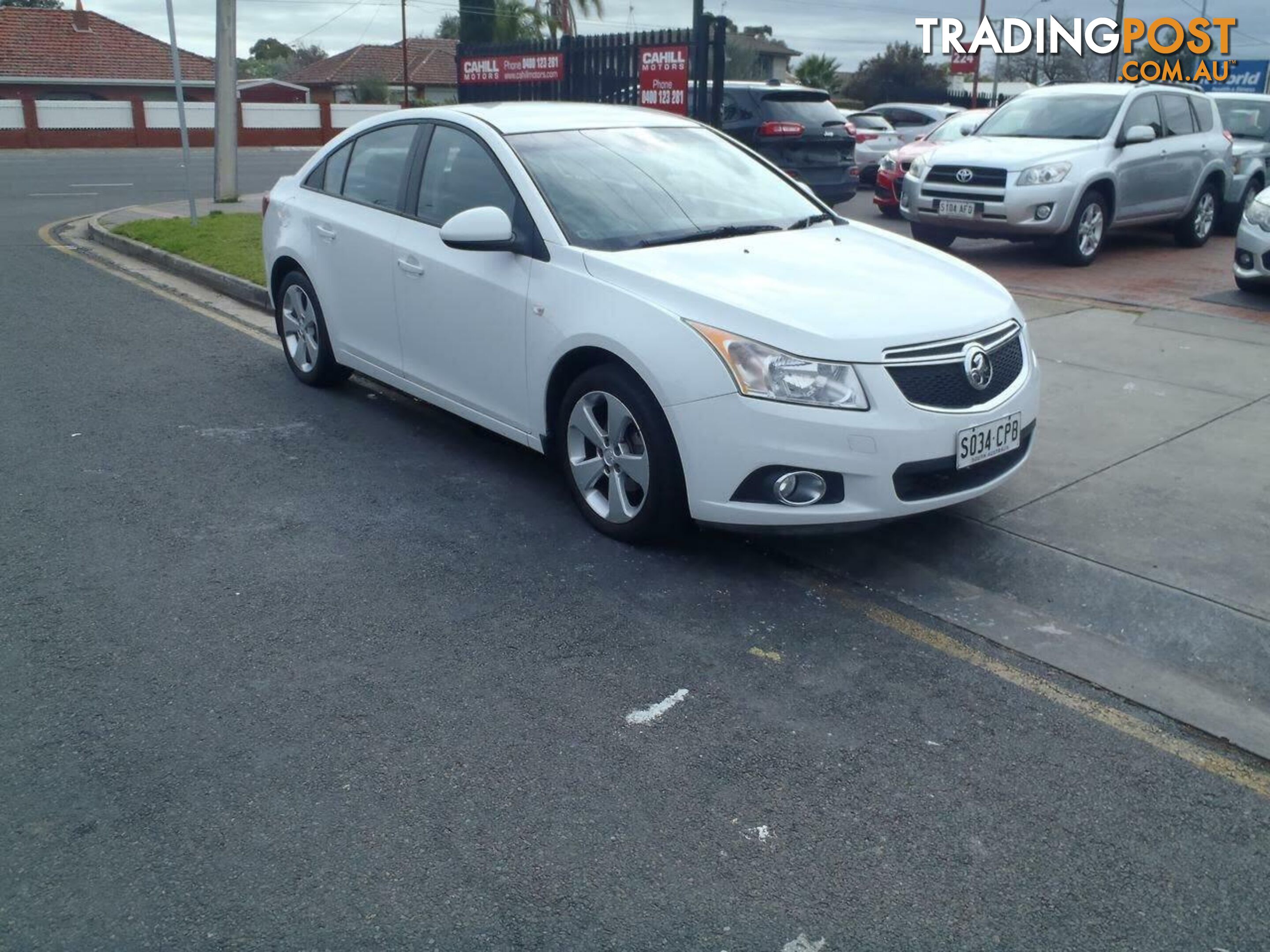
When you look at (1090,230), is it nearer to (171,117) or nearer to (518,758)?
(518,758)

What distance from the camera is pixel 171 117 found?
149 ft

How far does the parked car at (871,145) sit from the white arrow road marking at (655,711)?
17.2 m

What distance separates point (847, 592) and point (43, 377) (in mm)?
5430

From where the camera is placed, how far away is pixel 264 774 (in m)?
3.31

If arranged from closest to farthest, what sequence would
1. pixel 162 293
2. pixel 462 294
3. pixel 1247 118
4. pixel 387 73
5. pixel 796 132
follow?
pixel 462 294 → pixel 162 293 → pixel 796 132 → pixel 1247 118 → pixel 387 73

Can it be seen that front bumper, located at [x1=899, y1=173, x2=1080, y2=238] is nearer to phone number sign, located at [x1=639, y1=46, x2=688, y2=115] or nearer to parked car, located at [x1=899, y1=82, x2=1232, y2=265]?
parked car, located at [x1=899, y1=82, x2=1232, y2=265]

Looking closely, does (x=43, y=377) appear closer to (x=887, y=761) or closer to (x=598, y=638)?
(x=598, y=638)

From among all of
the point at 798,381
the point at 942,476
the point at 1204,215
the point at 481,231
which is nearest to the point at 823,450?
the point at 798,381

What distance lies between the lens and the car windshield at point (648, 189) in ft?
A: 17.1

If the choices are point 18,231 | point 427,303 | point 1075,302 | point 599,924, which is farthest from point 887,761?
point 18,231

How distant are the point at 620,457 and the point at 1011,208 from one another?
7828 mm

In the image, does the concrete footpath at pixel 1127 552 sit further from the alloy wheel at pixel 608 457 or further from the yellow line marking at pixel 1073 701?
the alloy wheel at pixel 608 457

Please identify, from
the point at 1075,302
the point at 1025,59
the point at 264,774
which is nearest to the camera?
the point at 264,774

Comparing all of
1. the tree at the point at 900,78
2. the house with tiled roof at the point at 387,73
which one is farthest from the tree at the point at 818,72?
the house with tiled roof at the point at 387,73
